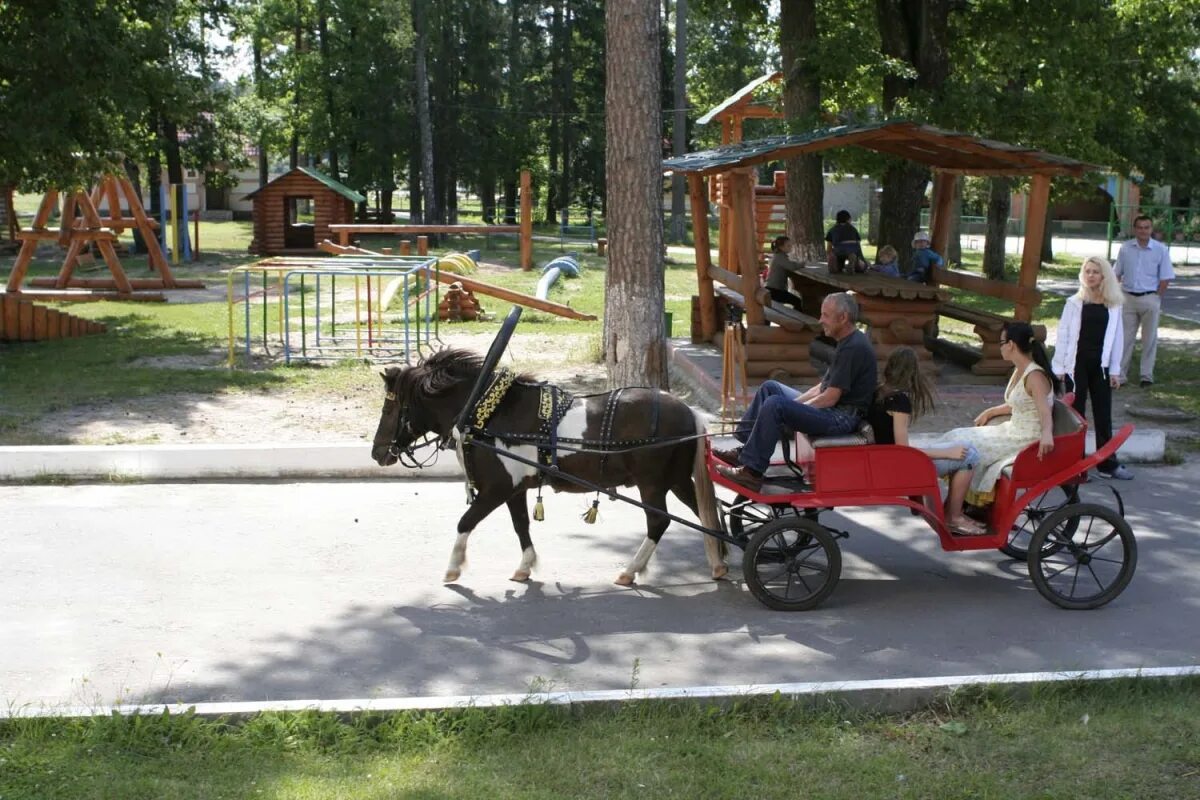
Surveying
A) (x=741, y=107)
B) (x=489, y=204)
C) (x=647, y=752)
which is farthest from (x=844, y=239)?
(x=489, y=204)

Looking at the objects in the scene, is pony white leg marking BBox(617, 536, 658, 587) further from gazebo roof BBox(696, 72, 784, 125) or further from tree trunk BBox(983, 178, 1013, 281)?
tree trunk BBox(983, 178, 1013, 281)

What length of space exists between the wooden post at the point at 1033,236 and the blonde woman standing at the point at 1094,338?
3.79 meters

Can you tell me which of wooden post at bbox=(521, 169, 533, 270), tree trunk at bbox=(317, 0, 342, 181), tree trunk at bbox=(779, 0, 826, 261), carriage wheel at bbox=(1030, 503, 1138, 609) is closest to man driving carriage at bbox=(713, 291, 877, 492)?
carriage wheel at bbox=(1030, 503, 1138, 609)

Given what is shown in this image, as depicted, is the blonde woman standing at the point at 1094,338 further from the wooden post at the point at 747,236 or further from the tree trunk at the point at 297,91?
the tree trunk at the point at 297,91

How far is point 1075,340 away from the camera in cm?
941

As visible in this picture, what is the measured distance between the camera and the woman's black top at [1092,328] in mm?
9453

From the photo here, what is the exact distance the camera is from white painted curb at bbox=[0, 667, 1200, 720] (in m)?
5.36

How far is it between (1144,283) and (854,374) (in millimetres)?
8099

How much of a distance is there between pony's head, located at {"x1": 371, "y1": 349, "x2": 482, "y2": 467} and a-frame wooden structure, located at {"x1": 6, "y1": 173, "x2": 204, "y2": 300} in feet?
51.9

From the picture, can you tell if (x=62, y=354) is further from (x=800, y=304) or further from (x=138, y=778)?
(x=138, y=778)

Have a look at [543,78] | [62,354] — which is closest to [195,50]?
[543,78]

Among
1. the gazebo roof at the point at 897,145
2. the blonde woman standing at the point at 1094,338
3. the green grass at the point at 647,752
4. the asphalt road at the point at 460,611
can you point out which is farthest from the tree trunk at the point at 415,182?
the green grass at the point at 647,752

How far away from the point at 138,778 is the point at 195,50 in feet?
126

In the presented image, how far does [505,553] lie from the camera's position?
26.6 ft
